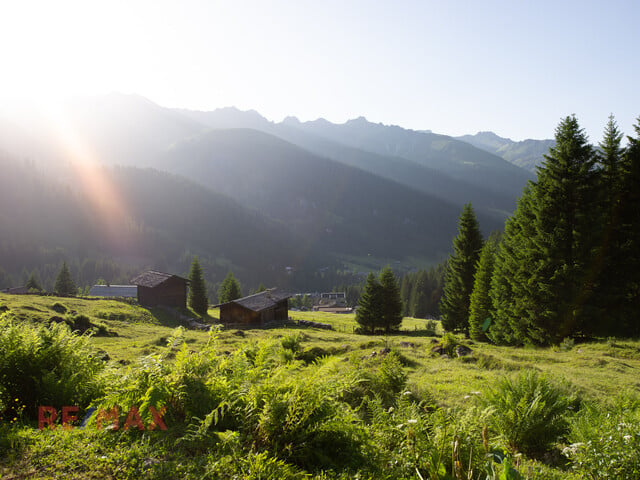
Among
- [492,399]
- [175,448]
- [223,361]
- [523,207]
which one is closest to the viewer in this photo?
[175,448]

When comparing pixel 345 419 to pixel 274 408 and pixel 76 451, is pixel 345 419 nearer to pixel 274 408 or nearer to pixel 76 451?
pixel 274 408

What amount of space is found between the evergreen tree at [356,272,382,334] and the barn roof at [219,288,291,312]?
1310 cm

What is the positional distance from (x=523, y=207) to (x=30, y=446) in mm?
28889

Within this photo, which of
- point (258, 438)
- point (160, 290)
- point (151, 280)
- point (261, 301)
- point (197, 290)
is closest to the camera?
point (258, 438)

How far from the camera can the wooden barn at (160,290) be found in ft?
176

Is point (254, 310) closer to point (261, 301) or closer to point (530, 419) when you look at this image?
point (261, 301)

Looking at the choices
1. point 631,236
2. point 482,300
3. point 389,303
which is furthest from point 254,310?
point 631,236

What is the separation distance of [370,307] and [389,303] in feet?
8.20

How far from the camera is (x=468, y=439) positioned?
4203mm

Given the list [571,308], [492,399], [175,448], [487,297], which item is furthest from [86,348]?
[487,297]

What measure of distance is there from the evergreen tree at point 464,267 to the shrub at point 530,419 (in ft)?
113

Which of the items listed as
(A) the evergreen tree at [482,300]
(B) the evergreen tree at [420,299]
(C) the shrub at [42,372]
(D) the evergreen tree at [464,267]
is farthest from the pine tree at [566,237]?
(B) the evergreen tree at [420,299]

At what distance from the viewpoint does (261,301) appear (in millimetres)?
49750

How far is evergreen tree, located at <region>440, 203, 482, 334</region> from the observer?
39.5 meters
